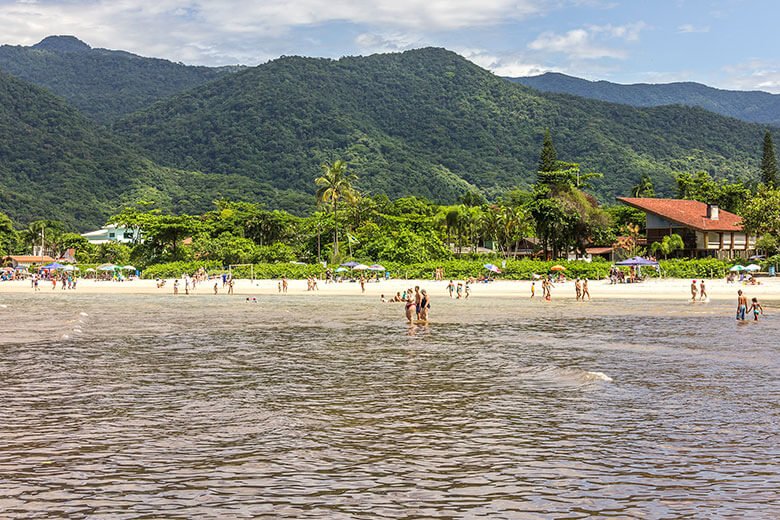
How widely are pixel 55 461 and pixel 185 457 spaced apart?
74.1 inches

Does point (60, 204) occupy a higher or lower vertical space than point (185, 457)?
higher

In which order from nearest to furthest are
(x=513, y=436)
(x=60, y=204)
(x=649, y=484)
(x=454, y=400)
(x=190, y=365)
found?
(x=649, y=484)
(x=513, y=436)
(x=454, y=400)
(x=190, y=365)
(x=60, y=204)

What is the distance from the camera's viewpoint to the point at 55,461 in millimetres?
11953

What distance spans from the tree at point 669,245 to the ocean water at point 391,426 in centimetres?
4781

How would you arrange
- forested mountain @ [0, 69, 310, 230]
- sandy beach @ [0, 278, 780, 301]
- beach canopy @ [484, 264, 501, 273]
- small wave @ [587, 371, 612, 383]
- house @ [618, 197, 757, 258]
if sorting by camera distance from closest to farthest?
small wave @ [587, 371, 612, 383] → sandy beach @ [0, 278, 780, 301] → beach canopy @ [484, 264, 501, 273] → house @ [618, 197, 757, 258] → forested mountain @ [0, 69, 310, 230]

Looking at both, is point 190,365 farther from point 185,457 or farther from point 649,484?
point 649,484

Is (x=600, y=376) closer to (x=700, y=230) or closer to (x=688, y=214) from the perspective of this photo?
(x=700, y=230)

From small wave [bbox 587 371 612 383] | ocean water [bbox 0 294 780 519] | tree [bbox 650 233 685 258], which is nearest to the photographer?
ocean water [bbox 0 294 780 519]

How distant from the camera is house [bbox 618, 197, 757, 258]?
76.8m

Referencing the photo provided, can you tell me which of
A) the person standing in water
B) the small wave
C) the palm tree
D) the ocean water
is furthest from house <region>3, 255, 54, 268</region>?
the small wave

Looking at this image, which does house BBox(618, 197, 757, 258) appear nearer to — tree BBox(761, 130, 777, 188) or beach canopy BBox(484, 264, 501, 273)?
beach canopy BBox(484, 264, 501, 273)

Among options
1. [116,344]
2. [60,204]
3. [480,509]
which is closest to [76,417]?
Result: [480,509]

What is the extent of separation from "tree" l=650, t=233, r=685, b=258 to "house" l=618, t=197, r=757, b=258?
46.4 inches

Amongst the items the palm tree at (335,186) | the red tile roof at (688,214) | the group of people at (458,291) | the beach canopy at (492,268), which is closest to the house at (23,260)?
the palm tree at (335,186)
